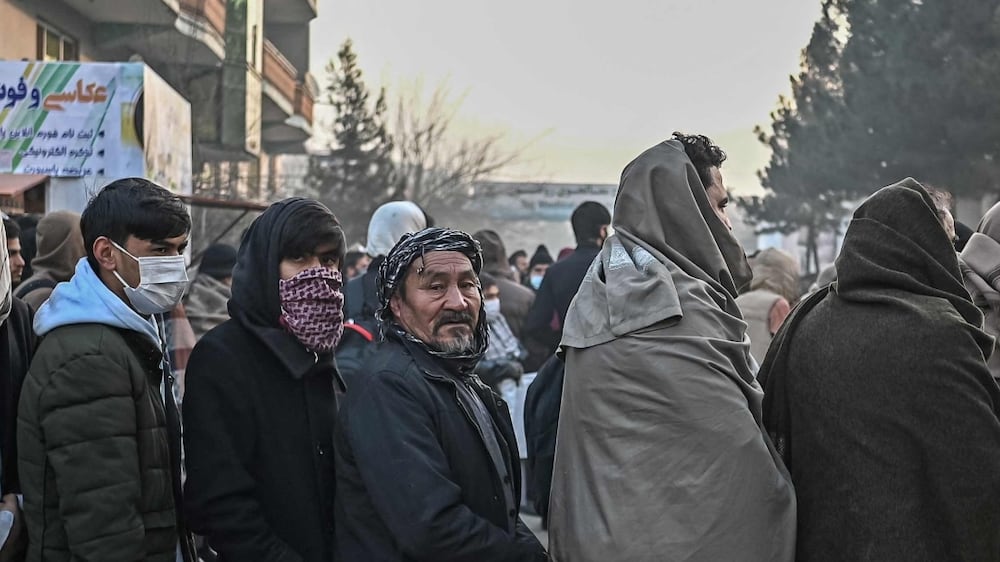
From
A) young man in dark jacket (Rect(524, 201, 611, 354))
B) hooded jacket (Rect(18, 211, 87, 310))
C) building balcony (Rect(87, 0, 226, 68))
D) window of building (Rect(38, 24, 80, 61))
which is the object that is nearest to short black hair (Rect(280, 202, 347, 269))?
hooded jacket (Rect(18, 211, 87, 310))

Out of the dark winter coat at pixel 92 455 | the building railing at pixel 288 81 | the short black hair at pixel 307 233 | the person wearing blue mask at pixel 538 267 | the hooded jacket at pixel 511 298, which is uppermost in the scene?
the building railing at pixel 288 81

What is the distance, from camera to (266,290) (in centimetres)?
344

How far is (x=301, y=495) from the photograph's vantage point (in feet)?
11.0

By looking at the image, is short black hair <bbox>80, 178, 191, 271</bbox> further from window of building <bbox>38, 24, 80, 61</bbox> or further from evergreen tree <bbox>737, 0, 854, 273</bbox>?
evergreen tree <bbox>737, 0, 854, 273</bbox>

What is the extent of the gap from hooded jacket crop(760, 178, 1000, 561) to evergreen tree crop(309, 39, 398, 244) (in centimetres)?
3484

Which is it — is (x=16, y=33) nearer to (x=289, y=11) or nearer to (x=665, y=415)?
(x=665, y=415)

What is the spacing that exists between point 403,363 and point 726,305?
844 mm

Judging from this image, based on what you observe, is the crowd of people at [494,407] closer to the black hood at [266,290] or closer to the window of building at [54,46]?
the black hood at [266,290]

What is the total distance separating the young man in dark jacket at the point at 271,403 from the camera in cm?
326

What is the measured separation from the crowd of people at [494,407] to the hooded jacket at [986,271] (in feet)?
2.83

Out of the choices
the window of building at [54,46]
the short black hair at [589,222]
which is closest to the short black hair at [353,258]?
the window of building at [54,46]

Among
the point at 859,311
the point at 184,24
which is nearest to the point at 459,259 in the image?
the point at 859,311

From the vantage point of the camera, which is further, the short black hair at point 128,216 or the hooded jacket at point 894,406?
the short black hair at point 128,216

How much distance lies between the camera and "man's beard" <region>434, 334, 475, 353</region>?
3135mm
